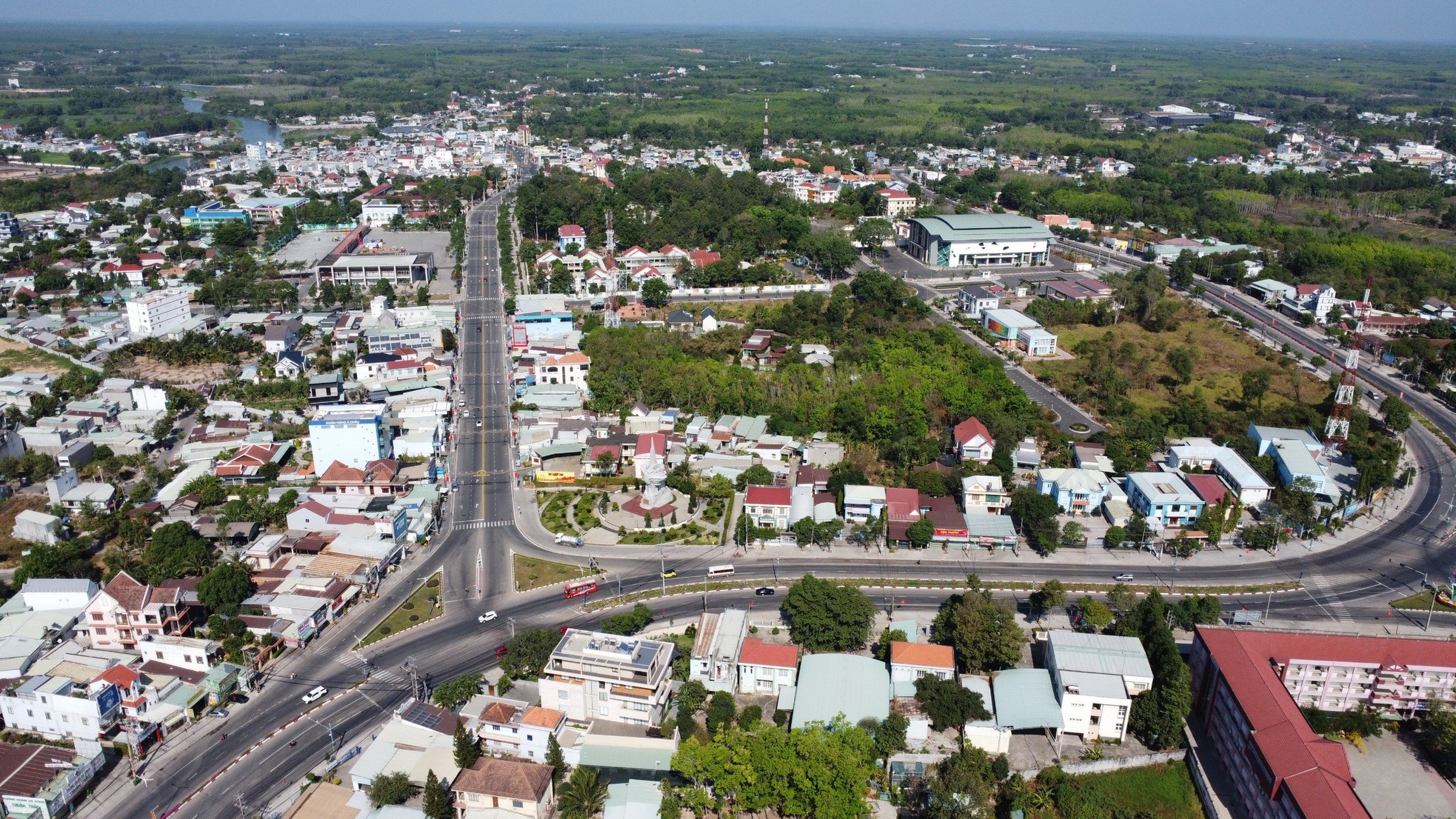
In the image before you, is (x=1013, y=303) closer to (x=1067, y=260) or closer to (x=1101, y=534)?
(x=1067, y=260)

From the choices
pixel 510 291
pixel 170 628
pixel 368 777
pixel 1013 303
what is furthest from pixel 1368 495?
pixel 510 291

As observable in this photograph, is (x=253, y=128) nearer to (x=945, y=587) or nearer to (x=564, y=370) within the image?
(x=564, y=370)

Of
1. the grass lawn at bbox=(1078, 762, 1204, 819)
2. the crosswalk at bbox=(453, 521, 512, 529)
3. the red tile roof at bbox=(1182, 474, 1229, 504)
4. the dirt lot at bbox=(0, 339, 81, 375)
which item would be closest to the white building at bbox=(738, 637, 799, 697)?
the grass lawn at bbox=(1078, 762, 1204, 819)

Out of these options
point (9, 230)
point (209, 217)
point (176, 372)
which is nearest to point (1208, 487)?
point (176, 372)

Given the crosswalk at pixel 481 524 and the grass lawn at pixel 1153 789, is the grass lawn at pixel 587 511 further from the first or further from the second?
the grass lawn at pixel 1153 789

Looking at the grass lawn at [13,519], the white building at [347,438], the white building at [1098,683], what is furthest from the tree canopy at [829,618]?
the grass lawn at [13,519]
